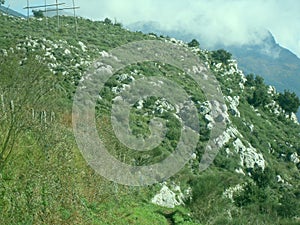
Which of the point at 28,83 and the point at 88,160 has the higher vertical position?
the point at 28,83

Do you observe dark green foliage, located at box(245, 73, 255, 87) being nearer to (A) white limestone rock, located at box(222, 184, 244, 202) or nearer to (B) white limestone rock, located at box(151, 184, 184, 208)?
(A) white limestone rock, located at box(222, 184, 244, 202)

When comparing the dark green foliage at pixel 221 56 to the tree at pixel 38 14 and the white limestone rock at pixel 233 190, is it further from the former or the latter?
the white limestone rock at pixel 233 190

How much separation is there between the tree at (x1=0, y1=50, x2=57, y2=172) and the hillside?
0.04 m

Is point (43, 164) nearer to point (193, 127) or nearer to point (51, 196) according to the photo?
point (51, 196)

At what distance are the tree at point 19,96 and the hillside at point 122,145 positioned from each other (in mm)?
35

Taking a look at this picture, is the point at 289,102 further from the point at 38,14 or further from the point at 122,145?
the point at 122,145

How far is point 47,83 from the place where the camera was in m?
16.7

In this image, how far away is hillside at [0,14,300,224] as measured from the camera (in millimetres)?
15250

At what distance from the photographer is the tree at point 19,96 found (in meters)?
15.0

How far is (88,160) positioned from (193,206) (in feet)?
45.6

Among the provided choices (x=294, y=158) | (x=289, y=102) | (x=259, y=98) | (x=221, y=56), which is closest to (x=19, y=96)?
(x=294, y=158)

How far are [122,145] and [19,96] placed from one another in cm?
1202

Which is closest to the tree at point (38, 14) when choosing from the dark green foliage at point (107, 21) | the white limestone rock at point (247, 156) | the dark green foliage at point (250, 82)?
the dark green foliage at point (107, 21)

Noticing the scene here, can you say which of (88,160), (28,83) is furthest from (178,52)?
(28,83)
